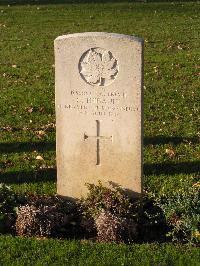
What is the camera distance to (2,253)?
5484 mm

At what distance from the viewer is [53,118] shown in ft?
31.8

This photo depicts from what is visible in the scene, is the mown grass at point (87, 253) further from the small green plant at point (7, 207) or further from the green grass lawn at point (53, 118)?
the small green plant at point (7, 207)

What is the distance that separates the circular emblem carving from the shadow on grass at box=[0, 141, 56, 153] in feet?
8.22

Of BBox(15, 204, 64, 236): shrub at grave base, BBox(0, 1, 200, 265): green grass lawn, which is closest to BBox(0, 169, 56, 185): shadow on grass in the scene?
BBox(0, 1, 200, 265): green grass lawn

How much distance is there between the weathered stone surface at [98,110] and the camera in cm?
594

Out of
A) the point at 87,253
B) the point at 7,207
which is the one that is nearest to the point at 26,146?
the point at 7,207

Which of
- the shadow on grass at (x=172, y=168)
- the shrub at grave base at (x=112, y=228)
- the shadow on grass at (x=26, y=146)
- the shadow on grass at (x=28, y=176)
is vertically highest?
the shadow on grass at (x=26, y=146)

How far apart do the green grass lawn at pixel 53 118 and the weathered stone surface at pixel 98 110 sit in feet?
2.41

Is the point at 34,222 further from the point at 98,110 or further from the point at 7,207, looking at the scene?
the point at 98,110

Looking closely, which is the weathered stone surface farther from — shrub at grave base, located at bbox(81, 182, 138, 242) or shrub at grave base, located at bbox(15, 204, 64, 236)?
shrub at grave base, located at bbox(15, 204, 64, 236)

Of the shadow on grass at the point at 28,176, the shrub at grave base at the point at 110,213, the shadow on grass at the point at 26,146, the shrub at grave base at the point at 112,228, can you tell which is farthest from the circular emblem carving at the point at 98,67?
the shadow on grass at the point at 26,146

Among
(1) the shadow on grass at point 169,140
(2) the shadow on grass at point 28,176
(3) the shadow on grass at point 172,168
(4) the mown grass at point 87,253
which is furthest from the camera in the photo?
(1) the shadow on grass at point 169,140

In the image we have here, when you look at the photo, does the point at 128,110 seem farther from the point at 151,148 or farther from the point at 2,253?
the point at 151,148

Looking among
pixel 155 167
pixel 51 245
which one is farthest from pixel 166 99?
pixel 51 245
